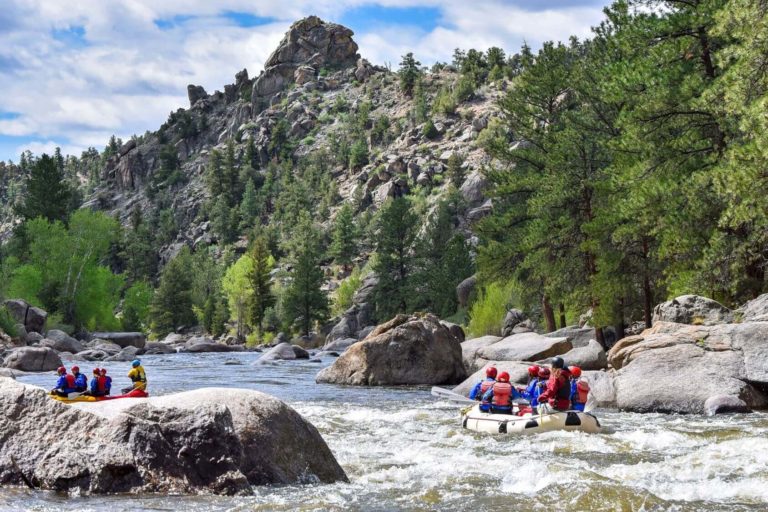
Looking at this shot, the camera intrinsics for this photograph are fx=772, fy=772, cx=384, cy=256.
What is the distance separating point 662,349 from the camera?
16.4m

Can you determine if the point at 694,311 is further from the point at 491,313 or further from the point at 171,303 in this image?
the point at 171,303

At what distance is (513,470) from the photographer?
961 centimetres

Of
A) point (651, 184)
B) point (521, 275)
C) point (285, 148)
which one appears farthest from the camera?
point (285, 148)

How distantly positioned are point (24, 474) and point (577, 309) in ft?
71.4

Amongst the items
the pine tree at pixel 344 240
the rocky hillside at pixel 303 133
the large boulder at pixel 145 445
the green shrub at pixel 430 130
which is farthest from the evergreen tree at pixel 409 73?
the large boulder at pixel 145 445

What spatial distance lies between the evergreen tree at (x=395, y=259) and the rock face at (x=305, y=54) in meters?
128

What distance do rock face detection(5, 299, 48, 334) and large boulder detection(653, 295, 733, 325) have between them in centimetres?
3826

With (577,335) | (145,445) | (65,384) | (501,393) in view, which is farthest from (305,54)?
(145,445)

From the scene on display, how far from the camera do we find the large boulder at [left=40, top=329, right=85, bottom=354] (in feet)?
135

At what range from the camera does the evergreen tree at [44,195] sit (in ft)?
259

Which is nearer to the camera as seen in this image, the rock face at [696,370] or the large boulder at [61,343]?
the rock face at [696,370]

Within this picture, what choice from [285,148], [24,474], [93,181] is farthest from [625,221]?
[93,181]

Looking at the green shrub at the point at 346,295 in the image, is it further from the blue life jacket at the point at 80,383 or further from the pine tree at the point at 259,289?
the blue life jacket at the point at 80,383

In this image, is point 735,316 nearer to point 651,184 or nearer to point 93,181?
point 651,184
